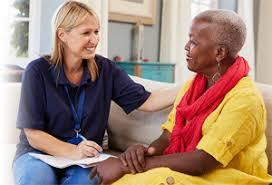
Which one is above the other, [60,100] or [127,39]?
[127,39]

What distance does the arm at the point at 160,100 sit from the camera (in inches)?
75.4

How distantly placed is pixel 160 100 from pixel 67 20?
1.76 ft

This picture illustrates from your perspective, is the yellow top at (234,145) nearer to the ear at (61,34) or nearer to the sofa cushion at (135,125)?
the sofa cushion at (135,125)

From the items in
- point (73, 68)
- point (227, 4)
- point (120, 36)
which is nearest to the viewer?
point (73, 68)

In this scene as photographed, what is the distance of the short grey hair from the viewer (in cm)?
146

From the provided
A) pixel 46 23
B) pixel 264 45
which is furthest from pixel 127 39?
pixel 264 45

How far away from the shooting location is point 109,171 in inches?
58.2

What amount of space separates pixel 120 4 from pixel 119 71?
2510 mm

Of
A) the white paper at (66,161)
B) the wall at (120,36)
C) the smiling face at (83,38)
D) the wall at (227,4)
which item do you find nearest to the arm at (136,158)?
the white paper at (66,161)

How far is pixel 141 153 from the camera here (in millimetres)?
1463

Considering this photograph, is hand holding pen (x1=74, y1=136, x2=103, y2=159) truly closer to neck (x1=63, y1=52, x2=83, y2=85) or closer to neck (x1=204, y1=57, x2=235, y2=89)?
neck (x1=63, y1=52, x2=83, y2=85)

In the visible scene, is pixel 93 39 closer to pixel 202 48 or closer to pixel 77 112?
pixel 77 112

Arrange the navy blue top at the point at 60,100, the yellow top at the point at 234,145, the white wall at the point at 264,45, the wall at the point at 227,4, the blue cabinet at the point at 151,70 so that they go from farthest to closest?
the white wall at the point at 264,45
the wall at the point at 227,4
the blue cabinet at the point at 151,70
the navy blue top at the point at 60,100
the yellow top at the point at 234,145

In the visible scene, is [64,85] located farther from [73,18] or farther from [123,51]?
[123,51]
